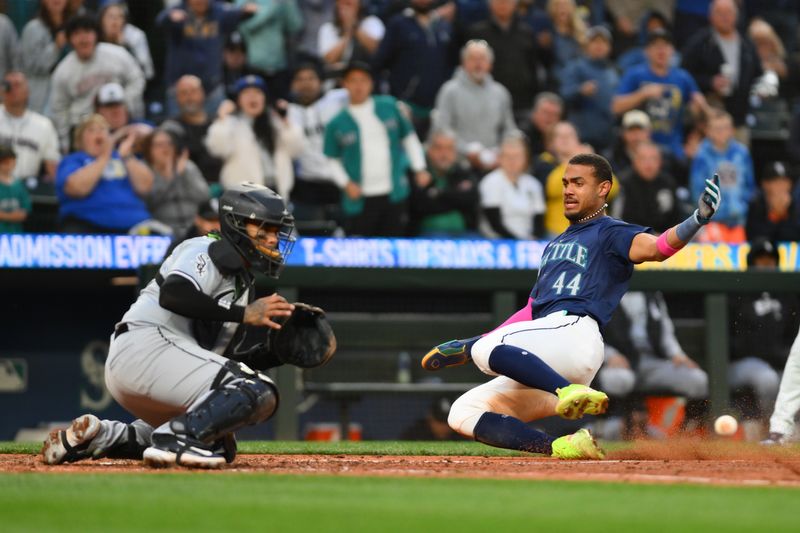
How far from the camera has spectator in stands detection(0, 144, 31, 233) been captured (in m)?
11.4

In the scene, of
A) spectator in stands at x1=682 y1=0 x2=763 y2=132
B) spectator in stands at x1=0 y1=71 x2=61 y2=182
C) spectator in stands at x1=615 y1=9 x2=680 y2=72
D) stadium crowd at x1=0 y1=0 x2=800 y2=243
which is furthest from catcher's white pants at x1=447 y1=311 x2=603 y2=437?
spectator in stands at x1=682 y1=0 x2=763 y2=132

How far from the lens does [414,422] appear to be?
10.7m

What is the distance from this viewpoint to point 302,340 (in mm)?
6230

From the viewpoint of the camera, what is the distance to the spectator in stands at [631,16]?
50.4 feet

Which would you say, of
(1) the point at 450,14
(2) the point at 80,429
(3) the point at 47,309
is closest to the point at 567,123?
(1) the point at 450,14

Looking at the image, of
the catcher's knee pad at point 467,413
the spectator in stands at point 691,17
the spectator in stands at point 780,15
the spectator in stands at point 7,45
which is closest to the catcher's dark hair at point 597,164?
the catcher's knee pad at point 467,413

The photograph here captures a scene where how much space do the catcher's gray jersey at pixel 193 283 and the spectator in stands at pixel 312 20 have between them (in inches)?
305

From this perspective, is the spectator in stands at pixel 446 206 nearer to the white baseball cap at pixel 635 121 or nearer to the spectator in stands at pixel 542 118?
the spectator in stands at pixel 542 118

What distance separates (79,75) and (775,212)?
6837 millimetres

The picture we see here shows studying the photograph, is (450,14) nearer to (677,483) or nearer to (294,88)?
(294,88)

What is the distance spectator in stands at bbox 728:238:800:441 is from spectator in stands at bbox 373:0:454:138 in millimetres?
3879

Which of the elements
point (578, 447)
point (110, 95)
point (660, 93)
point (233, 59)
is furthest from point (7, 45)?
point (578, 447)

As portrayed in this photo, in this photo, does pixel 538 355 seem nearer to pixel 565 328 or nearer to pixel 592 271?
pixel 565 328

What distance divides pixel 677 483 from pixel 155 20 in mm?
9249
